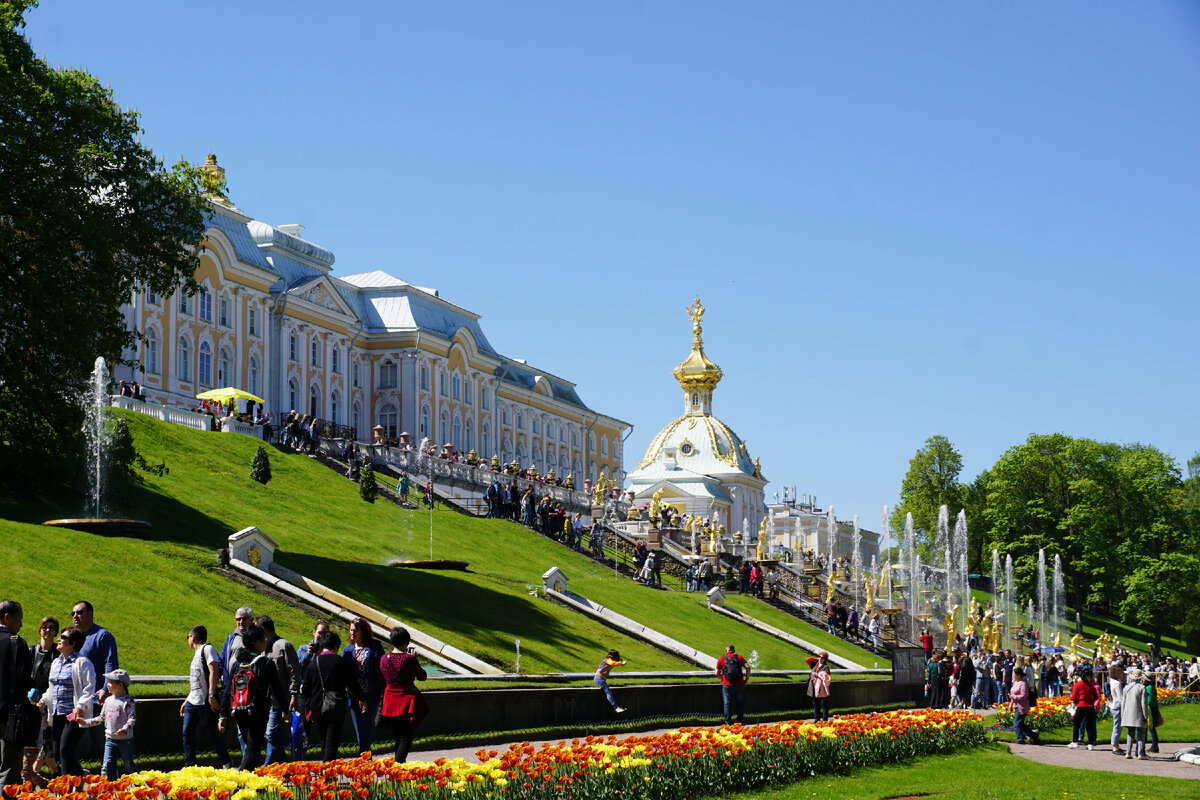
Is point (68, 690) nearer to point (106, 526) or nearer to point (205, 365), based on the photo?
point (106, 526)

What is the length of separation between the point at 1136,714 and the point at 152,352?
122 ft

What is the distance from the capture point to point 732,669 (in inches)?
824

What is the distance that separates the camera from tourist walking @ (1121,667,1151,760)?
1923cm

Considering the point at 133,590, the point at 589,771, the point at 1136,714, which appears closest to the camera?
the point at 589,771

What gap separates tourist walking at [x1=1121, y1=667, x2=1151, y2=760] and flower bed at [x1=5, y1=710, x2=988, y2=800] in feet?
10.7

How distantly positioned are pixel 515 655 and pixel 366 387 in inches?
1784

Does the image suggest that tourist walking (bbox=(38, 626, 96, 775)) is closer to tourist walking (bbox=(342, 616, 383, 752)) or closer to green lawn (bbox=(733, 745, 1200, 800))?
tourist walking (bbox=(342, 616, 383, 752))

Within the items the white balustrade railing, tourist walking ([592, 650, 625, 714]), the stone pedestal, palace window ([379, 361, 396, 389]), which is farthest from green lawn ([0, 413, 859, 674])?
palace window ([379, 361, 396, 389])

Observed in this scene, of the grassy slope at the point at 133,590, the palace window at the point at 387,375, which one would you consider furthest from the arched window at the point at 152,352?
the grassy slope at the point at 133,590

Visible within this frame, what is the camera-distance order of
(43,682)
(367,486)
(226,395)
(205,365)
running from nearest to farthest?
(43,682) < (367,486) < (226,395) < (205,365)

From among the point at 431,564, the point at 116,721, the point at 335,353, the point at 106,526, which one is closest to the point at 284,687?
the point at 116,721

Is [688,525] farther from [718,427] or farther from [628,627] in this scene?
[718,427]

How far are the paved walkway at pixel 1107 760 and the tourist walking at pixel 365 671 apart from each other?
29.6ft

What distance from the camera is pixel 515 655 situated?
2328 cm
